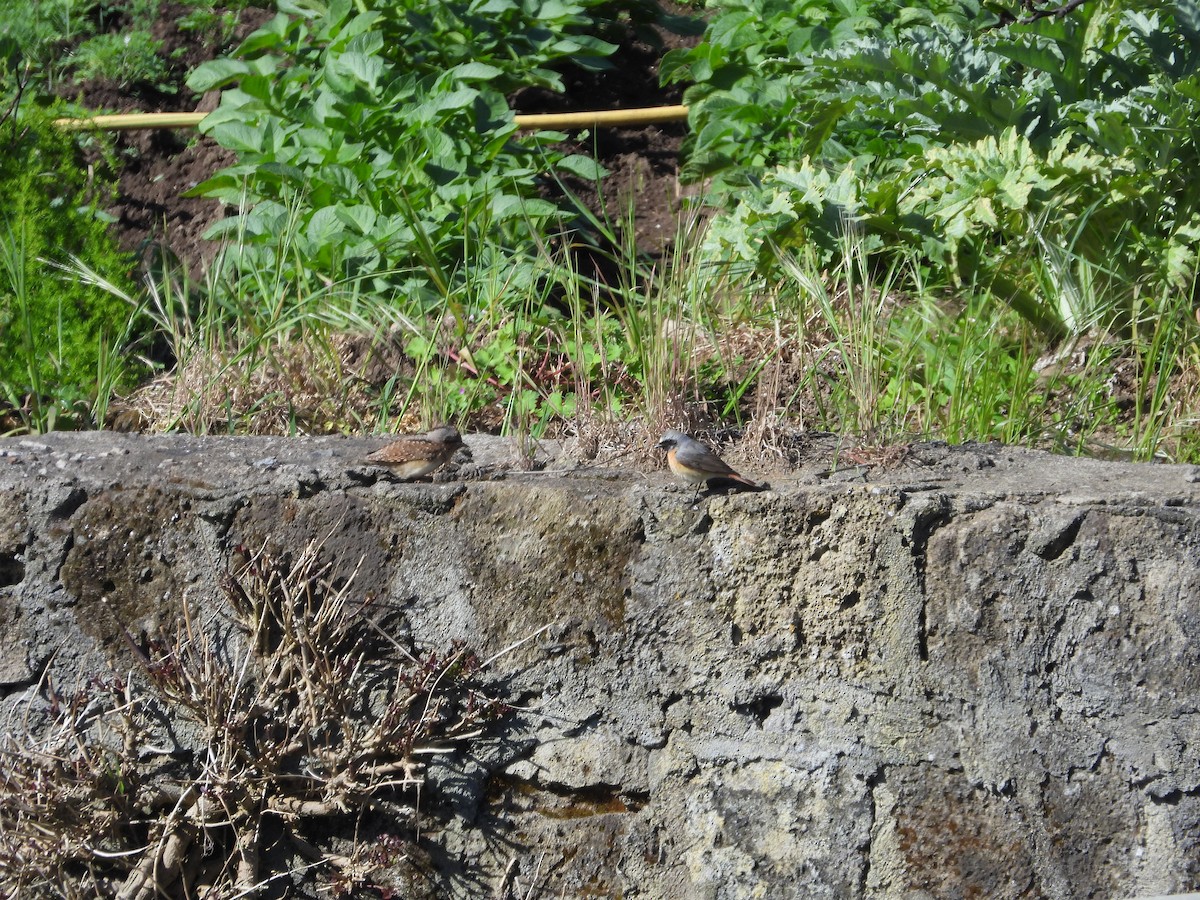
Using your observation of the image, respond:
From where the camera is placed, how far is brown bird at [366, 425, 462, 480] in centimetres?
280

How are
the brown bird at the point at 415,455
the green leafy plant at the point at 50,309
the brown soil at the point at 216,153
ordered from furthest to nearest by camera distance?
the brown soil at the point at 216,153
the green leafy plant at the point at 50,309
the brown bird at the point at 415,455

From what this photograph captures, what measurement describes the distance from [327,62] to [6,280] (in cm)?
157

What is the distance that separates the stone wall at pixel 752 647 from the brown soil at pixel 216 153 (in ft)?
7.19

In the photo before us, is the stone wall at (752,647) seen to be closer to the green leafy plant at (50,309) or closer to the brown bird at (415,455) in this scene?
the brown bird at (415,455)

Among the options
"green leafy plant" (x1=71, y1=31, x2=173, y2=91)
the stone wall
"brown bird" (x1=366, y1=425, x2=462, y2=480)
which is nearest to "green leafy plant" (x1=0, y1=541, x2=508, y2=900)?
the stone wall

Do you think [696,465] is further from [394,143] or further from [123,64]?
[123,64]

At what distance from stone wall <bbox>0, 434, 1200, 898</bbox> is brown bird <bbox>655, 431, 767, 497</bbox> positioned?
0.06m

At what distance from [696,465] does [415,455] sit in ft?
2.16

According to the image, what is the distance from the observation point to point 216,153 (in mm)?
5402

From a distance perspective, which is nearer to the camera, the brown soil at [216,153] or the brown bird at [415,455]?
the brown bird at [415,455]

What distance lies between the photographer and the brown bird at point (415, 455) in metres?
2.80

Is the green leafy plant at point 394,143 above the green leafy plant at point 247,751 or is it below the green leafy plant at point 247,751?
above

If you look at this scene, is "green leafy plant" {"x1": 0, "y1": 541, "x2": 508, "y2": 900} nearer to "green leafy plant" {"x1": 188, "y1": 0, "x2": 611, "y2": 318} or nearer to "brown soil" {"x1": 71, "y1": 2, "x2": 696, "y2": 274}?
"green leafy plant" {"x1": 188, "y1": 0, "x2": 611, "y2": 318}

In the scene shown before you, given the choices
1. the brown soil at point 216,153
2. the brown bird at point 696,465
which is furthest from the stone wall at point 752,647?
the brown soil at point 216,153
